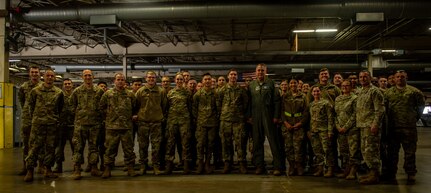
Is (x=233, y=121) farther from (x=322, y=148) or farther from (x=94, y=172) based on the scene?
(x=94, y=172)

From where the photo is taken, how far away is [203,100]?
647 centimetres

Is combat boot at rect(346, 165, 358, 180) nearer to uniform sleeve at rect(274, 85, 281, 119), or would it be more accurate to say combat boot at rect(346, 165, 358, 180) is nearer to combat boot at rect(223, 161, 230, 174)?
uniform sleeve at rect(274, 85, 281, 119)

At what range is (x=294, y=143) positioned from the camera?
619 cm

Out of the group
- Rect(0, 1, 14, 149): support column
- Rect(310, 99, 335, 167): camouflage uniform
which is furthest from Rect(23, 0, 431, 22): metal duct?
Rect(310, 99, 335, 167): camouflage uniform

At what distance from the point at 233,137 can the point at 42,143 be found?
10.4 ft

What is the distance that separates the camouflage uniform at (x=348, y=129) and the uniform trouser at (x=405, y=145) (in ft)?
1.77

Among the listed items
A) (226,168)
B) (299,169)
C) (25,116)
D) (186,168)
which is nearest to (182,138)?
(186,168)

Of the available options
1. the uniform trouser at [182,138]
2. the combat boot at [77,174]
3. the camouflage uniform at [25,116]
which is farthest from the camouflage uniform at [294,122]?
the camouflage uniform at [25,116]

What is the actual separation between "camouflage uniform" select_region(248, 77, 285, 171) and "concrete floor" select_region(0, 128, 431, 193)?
397mm

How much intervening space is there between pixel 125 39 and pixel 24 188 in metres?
11.5

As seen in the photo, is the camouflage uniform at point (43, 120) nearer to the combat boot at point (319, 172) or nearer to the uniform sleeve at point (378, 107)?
the combat boot at point (319, 172)

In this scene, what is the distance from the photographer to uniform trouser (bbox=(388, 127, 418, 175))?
5.58 meters

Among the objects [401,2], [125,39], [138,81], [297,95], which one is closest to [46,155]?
[138,81]

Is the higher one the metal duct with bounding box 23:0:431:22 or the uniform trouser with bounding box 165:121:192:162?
the metal duct with bounding box 23:0:431:22
